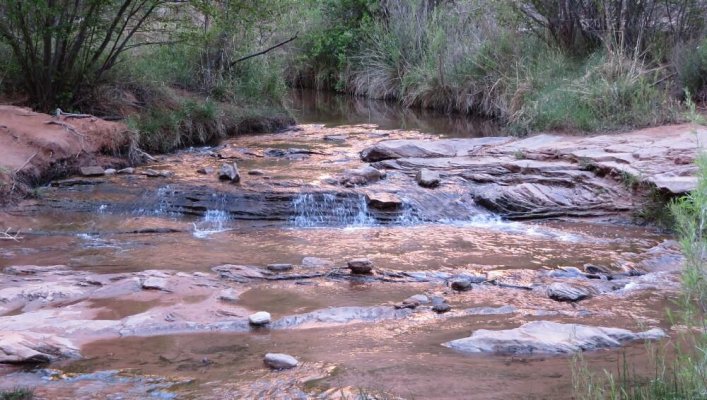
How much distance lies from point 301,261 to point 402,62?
12.1 m

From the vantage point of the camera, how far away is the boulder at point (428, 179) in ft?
31.7

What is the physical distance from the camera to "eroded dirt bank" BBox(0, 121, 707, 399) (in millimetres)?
4508

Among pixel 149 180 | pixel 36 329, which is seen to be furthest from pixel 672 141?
pixel 36 329

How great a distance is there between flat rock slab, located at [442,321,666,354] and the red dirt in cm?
607

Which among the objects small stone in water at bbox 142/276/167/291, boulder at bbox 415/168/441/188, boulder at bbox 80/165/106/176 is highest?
boulder at bbox 80/165/106/176

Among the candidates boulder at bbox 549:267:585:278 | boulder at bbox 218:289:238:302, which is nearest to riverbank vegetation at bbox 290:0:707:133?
boulder at bbox 549:267:585:278

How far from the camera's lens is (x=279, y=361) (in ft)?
14.8

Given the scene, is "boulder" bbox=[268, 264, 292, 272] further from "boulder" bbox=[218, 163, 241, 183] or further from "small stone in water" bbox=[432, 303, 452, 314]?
"boulder" bbox=[218, 163, 241, 183]

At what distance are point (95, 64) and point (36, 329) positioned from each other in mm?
7509

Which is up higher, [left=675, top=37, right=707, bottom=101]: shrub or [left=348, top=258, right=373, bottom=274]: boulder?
[left=675, top=37, right=707, bottom=101]: shrub

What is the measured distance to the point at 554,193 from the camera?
944cm

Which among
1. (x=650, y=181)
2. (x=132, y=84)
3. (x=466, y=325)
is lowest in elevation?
(x=466, y=325)

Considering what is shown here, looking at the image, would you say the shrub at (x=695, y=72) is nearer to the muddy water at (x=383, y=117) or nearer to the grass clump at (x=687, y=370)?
the muddy water at (x=383, y=117)

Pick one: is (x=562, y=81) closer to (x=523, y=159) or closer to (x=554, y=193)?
(x=523, y=159)
